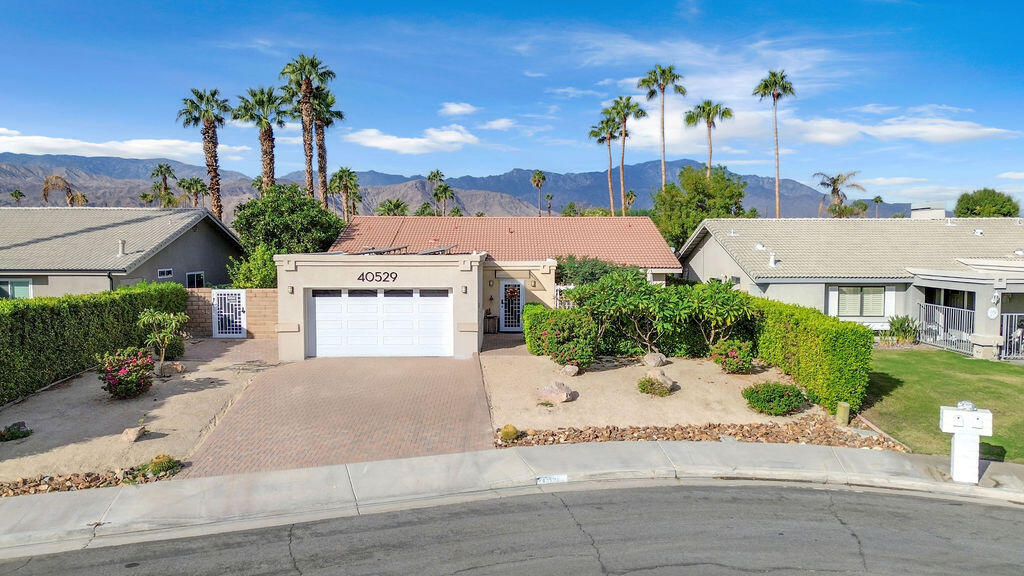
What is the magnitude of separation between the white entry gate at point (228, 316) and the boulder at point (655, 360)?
16076 mm

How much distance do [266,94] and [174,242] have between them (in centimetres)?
1430

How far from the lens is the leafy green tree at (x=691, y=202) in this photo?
3956 cm

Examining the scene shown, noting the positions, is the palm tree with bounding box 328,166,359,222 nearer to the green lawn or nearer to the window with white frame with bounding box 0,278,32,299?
the window with white frame with bounding box 0,278,32,299

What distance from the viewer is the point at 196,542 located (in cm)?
836

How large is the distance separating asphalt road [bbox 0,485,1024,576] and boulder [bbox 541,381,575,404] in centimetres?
517

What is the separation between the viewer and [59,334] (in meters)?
16.1

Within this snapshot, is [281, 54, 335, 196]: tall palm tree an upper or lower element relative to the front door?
upper

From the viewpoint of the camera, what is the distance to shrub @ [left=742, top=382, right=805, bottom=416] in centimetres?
1395

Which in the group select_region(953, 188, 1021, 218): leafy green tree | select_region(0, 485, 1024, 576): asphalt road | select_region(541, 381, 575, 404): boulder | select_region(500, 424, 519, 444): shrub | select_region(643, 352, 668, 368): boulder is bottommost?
select_region(0, 485, 1024, 576): asphalt road

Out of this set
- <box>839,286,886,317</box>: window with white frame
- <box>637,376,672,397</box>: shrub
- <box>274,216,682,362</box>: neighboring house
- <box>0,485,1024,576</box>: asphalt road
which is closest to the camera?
<box>0,485,1024,576</box>: asphalt road

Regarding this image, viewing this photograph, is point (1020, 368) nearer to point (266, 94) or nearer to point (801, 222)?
point (801, 222)

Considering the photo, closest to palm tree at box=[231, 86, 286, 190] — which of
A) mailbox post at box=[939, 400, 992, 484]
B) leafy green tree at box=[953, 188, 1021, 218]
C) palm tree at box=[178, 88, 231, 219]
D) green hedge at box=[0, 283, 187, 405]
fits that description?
palm tree at box=[178, 88, 231, 219]

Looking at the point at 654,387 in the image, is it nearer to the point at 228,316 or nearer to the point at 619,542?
the point at 619,542

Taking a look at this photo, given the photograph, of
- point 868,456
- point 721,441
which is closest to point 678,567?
point 721,441
